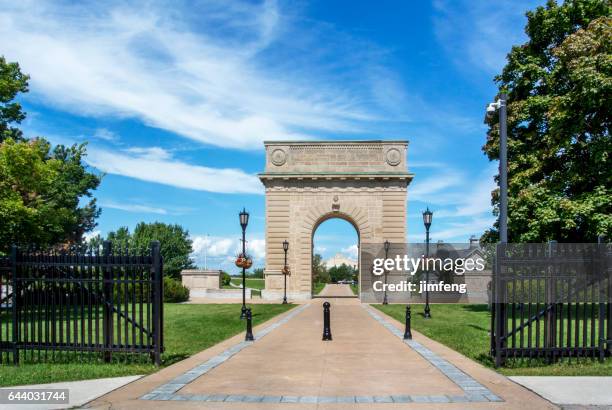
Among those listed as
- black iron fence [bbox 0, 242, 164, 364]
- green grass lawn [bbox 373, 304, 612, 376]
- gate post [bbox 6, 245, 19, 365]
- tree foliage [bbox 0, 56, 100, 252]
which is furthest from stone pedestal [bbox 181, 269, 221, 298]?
gate post [bbox 6, 245, 19, 365]

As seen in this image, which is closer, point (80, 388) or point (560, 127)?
point (80, 388)

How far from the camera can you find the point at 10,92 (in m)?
25.4

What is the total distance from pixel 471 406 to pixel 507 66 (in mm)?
22819

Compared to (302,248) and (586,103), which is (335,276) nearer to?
(302,248)

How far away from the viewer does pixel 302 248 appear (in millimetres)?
42375

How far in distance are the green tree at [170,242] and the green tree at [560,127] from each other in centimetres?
5340

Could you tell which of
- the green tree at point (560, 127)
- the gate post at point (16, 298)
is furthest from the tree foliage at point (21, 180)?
the green tree at point (560, 127)

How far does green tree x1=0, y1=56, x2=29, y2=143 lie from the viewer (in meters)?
25.0

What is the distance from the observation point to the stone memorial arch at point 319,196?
137ft

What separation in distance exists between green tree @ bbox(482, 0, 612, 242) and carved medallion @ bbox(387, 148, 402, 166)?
1411 centimetres

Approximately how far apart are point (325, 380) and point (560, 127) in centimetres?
1684

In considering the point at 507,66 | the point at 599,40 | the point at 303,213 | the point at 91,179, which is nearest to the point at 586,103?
the point at 599,40

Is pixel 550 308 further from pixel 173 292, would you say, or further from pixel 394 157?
pixel 173 292

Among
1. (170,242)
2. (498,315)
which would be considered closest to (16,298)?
(498,315)
